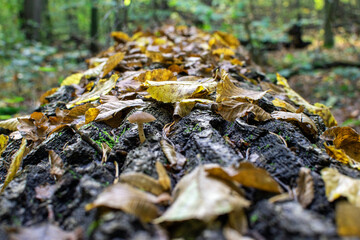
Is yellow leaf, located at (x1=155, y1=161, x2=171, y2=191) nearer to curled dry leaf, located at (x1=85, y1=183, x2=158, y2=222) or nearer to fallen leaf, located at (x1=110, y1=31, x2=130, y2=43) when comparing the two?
curled dry leaf, located at (x1=85, y1=183, x2=158, y2=222)

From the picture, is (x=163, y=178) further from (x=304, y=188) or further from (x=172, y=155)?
(x=304, y=188)

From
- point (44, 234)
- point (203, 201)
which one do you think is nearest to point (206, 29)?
point (203, 201)

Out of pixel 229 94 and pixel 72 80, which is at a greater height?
pixel 229 94

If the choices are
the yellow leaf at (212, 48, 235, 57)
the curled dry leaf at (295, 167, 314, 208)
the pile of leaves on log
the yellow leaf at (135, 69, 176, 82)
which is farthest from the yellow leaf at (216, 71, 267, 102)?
the yellow leaf at (212, 48, 235, 57)

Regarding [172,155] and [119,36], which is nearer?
[172,155]

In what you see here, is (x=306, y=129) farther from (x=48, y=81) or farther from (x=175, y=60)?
(x=48, y=81)

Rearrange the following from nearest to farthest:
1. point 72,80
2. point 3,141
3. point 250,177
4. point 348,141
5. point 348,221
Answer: point 348,221, point 250,177, point 348,141, point 3,141, point 72,80

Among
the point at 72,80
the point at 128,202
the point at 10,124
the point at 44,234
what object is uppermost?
the point at 128,202
